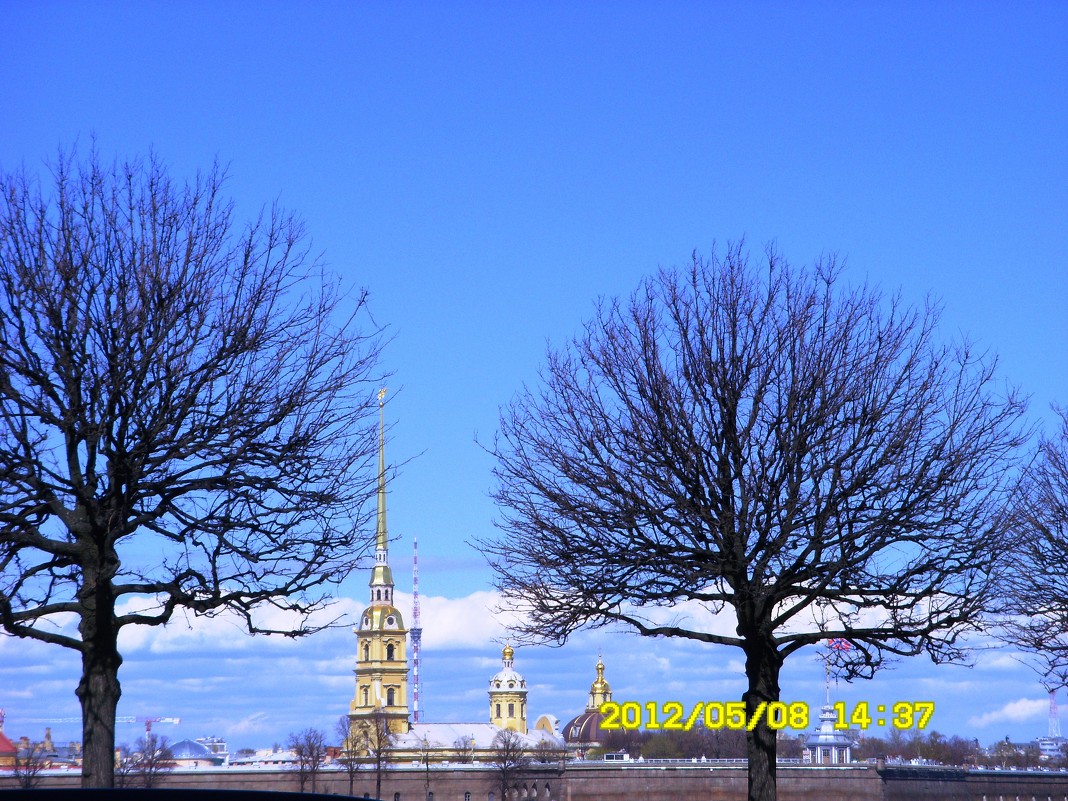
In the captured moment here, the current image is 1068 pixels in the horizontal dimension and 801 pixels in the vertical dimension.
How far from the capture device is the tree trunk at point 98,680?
18.6 m

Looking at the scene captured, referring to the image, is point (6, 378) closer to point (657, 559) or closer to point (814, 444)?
point (657, 559)

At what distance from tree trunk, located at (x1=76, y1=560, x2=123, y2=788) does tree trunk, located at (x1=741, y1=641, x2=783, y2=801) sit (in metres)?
10.1

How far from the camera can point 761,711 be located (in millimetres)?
22359

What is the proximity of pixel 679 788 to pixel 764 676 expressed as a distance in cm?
11344

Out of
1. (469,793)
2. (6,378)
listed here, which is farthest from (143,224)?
(469,793)

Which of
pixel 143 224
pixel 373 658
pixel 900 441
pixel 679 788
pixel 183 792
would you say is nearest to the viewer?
pixel 183 792

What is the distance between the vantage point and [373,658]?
7431 inches

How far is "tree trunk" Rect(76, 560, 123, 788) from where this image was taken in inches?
732

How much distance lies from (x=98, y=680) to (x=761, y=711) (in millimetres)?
10449

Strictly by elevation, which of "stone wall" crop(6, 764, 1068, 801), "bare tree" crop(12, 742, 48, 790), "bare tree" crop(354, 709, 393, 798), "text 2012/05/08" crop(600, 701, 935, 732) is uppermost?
"text 2012/05/08" crop(600, 701, 935, 732)
